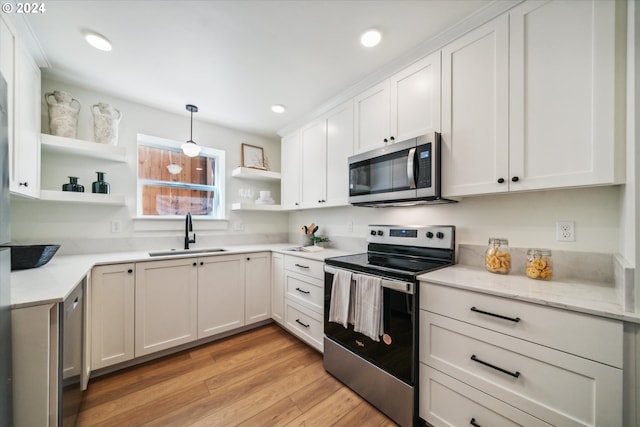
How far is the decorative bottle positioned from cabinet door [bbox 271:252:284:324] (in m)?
1.69

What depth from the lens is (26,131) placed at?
1.58 m

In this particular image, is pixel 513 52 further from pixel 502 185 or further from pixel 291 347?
pixel 291 347

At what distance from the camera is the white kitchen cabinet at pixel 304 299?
2029mm

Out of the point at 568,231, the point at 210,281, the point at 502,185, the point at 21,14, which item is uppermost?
the point at 21,14

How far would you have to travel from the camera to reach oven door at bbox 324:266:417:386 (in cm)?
133

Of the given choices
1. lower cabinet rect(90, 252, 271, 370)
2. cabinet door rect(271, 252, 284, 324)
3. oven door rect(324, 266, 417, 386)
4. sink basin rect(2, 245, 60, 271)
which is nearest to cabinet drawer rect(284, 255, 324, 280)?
cabinet door rect(271, 252, 284, 324)

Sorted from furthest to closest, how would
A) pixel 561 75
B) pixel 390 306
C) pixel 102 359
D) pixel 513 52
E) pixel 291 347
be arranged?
pixel 291 347, pixel 102 359, pixel 390 306, pixel 513 52, pixel 561 75

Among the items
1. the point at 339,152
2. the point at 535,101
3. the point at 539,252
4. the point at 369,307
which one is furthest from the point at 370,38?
the point at 369,307

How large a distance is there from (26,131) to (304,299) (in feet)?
7.86

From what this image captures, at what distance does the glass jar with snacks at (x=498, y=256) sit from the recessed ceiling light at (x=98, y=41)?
290 cm

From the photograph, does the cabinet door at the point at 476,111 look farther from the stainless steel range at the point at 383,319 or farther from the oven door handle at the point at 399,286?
the oven door handle at the point at 399,286

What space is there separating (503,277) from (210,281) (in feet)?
7.71

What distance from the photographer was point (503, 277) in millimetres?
1334

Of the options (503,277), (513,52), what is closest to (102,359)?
(503,277)
